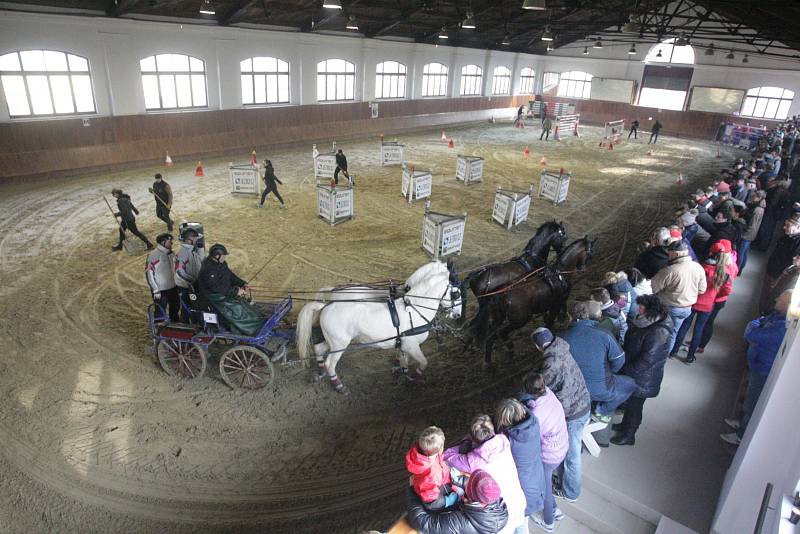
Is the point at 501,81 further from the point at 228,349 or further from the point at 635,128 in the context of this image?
the point at 228,349

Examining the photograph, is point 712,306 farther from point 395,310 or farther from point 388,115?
point 388,115

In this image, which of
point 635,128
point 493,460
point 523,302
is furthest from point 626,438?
point 635,128

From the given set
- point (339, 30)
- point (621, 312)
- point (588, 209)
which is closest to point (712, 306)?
point (621, 312)

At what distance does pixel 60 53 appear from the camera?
14648 mm

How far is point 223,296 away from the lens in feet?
19.3

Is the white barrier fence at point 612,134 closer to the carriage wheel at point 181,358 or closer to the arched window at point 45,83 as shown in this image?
the arched window at point 45,83

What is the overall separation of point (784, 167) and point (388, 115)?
1806cm

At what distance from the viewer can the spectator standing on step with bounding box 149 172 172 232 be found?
10.6 metres

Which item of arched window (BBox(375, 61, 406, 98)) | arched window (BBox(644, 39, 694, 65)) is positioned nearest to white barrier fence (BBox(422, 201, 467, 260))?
arched window (BBox(375, 61, 406, 98))

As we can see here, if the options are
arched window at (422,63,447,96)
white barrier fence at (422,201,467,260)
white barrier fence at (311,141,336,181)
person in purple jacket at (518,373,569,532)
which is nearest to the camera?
person in purple jacket at (518,373,569,532)

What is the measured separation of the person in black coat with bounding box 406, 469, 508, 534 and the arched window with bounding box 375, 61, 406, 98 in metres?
25.5

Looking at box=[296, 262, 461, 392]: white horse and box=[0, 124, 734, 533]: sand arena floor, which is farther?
box=[296, 262, 461, 392]: white horse

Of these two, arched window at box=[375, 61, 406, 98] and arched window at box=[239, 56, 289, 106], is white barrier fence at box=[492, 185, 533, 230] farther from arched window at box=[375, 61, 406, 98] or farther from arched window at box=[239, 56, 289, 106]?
arched window at box=[375, 61, 406, 98]

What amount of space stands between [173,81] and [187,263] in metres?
14.2
